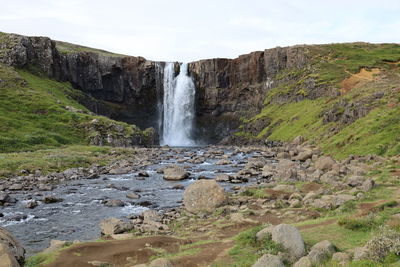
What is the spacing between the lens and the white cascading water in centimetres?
13212

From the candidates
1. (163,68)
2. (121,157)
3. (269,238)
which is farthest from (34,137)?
(163,68)

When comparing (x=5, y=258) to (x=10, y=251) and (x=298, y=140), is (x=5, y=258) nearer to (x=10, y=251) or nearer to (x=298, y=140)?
(x=10, y=251)

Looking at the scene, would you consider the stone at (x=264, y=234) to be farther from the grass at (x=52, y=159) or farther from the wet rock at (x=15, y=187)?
the grass at (x=52, y=159)

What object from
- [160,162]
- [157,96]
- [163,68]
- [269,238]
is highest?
[163,68]

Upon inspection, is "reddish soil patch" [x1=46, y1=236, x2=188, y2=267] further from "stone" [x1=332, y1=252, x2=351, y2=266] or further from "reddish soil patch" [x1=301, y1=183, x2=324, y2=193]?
"reddish soil patch" [x1=301, y1=183, x2=324, y2=193]

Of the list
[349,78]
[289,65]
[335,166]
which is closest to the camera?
[335,166]

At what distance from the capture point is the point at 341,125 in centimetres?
6731

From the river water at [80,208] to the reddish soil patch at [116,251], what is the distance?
5.00 metres

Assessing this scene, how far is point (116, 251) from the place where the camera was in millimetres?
16859

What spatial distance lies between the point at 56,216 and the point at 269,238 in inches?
743

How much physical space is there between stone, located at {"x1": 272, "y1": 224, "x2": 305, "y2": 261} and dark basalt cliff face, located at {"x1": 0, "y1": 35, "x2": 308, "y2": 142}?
116722 millimetres

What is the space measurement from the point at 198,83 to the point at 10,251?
125 meters

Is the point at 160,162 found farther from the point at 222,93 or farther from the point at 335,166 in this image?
the point at 222,93

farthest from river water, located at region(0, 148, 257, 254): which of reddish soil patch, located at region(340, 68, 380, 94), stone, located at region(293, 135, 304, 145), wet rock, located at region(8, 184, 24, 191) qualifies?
reddish soil patch, located at region(340, 68, 380, 94)
